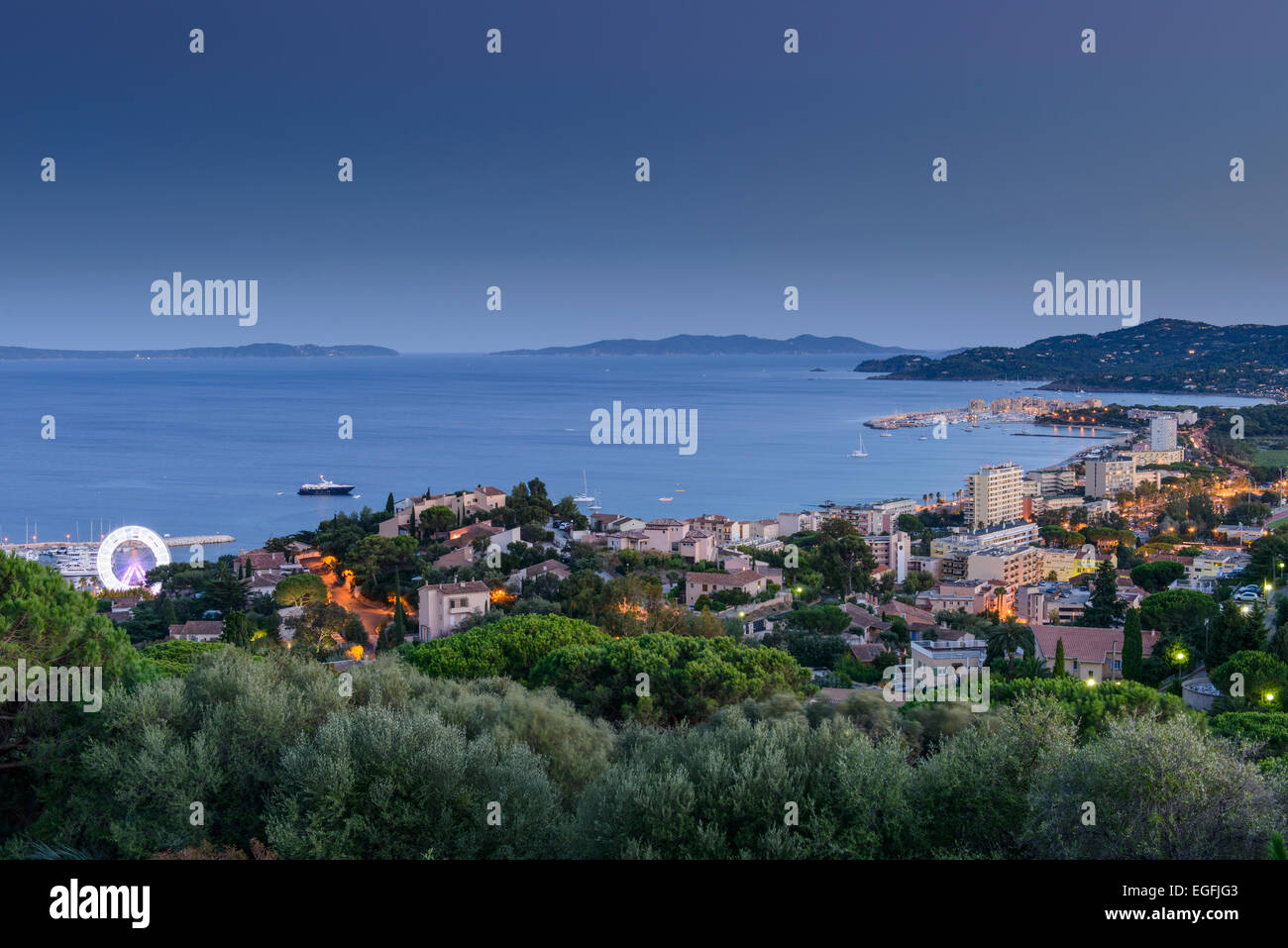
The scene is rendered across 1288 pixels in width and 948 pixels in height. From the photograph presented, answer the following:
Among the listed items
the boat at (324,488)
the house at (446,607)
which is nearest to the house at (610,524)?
the house at (446,607)

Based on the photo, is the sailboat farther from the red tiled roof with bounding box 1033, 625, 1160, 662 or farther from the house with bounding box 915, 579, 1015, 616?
the red tiled roof with bounding box 1033, 625, 1160, 662

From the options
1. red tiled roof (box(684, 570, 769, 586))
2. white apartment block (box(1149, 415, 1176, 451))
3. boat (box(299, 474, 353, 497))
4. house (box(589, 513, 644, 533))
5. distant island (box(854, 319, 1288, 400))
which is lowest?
red tiled roof (box(684, 570, 769, 586))

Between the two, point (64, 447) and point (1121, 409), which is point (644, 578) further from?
point (1121, 409)

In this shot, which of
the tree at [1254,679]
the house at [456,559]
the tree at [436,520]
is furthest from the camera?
the tree at [436,520]

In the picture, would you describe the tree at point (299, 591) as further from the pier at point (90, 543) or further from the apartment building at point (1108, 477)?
the apartment building at point (1108, 477)

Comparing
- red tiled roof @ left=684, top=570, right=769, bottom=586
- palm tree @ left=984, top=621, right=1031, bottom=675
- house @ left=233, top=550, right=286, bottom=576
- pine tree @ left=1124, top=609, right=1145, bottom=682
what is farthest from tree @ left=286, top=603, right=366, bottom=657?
pine tree @ left=1124, top=609, right=1145, bottom=682
